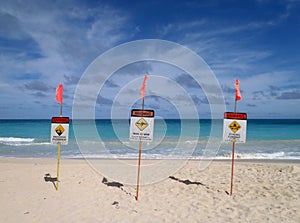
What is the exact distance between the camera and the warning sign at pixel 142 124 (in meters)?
5.29

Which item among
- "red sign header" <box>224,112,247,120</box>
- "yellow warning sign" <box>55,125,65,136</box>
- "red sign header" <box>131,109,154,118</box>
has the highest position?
"red sign header" <box>224,112,247,120</box>

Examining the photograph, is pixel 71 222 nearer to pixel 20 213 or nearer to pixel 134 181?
pixel 20 213

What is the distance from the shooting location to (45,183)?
6.94 m

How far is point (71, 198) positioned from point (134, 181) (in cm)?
214

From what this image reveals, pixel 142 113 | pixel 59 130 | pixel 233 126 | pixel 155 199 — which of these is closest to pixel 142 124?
pixel 142 113

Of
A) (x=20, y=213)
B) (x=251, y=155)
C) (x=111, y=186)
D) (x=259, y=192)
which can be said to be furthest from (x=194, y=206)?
(x=251, y=155)

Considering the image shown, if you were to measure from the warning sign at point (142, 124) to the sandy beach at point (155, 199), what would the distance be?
1.51m

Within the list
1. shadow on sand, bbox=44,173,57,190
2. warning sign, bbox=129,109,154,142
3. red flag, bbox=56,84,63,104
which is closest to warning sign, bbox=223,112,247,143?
warning sign, bbox=129,109,154,142

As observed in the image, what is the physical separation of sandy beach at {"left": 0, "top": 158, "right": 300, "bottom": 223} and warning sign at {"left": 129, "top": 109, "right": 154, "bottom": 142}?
1511mm

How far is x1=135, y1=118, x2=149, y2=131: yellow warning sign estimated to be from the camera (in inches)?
209

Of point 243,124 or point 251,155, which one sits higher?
point 243,124

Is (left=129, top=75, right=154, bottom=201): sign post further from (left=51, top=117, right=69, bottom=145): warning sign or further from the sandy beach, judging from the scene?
(left=51, top=117, right=69, bottom=145): warning sign

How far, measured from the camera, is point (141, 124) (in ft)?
17.5

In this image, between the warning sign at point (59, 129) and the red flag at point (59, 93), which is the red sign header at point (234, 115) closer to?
the warning sign at point (59, 129)
